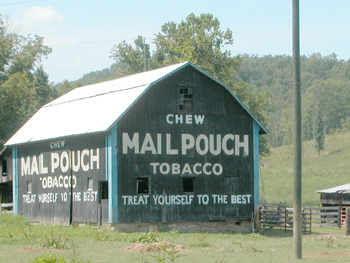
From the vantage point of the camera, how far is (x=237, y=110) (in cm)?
3023

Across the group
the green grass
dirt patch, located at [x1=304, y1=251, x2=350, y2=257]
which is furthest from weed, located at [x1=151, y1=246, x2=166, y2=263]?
dirt patch, located at [x1=304, y1=251, x2=350, y2=257]

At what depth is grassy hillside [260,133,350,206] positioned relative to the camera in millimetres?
67100

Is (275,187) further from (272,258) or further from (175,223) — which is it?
(272,258)

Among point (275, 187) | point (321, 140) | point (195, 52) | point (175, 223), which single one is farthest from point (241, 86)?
point (321, 140)

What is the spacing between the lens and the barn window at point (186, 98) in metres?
29.2

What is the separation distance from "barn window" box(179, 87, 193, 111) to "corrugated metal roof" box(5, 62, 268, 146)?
116 centimetres

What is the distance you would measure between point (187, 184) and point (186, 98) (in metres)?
4.14

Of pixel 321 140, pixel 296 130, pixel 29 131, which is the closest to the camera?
pixel 296 130

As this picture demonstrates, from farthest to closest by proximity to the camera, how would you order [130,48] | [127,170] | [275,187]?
1. [130,48]
2. [275,187]
3. [127,170]

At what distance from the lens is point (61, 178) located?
31219mm

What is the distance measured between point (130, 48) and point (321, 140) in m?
37.9

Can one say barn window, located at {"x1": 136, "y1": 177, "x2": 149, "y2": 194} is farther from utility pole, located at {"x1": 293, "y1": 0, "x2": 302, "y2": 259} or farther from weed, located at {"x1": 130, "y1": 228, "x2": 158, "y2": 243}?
utility pole, located at {"x1": 293, "y1": 0, "x2": 302, "y2": 259}

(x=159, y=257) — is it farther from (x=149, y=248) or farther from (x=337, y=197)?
(x=337, y=197)

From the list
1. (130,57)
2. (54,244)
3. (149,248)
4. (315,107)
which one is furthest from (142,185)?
(315,107)
